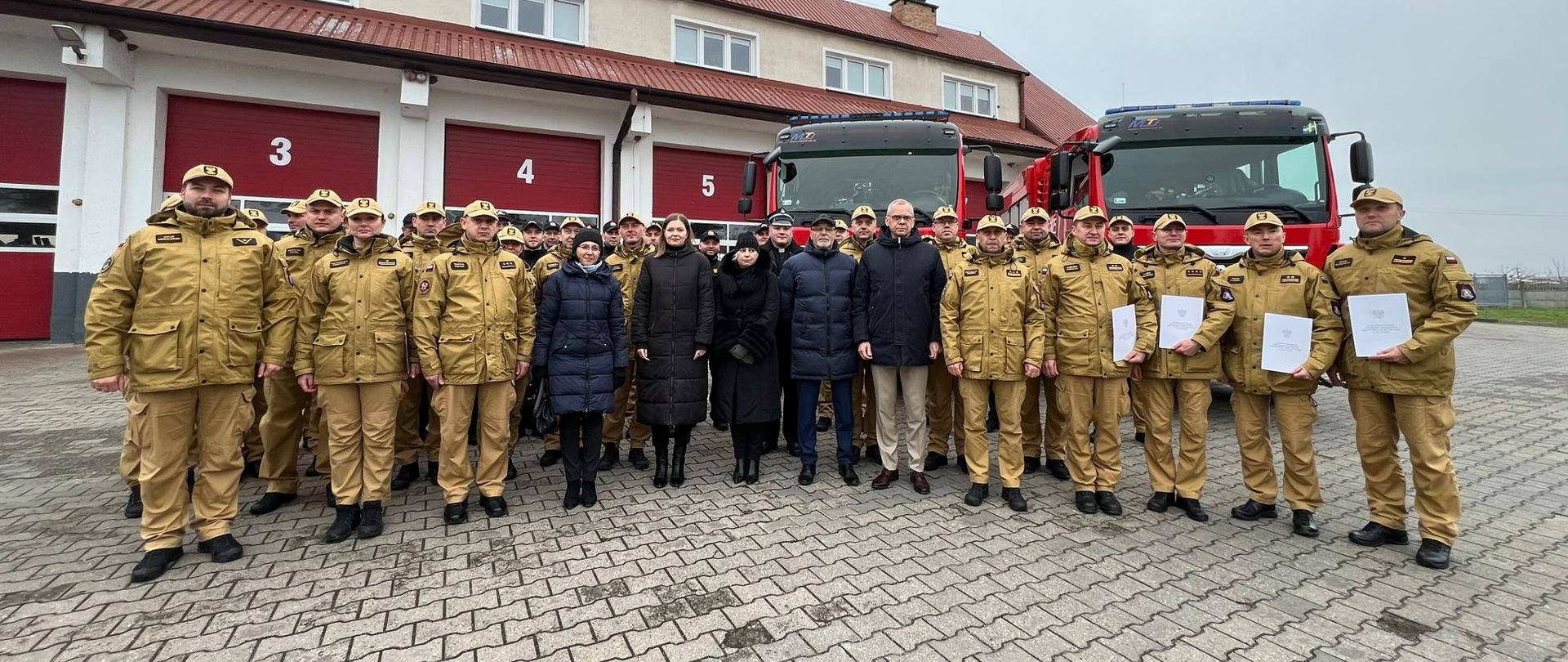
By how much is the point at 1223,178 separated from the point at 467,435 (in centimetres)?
705

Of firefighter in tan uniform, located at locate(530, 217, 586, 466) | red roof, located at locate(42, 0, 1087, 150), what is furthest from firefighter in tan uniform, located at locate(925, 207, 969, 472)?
red roof, located at locate(42, 0, 1087, 150)

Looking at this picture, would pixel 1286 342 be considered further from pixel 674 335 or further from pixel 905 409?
pixel 674 335

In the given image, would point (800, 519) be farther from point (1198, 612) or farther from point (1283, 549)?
point (1283, 549)

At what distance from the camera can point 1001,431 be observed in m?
4.14

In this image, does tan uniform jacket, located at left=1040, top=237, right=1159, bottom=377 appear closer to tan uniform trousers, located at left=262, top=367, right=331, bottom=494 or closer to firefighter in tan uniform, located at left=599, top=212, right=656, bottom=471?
firefighter in tan uniform, located at left=599, top=212, right=656, bottom=471

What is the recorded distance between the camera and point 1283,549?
3400 millimetres

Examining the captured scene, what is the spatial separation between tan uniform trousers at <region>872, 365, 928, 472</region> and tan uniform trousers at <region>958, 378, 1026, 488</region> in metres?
0.31

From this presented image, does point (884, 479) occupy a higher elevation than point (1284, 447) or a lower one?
lower

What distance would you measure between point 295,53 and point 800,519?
1150 centimetres

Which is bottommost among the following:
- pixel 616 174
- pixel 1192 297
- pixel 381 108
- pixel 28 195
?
pixel 1192 297

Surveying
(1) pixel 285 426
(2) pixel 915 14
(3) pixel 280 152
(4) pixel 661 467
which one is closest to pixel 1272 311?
(4) pixel 661 467

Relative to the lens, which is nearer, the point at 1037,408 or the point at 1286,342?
the point at 1286,342

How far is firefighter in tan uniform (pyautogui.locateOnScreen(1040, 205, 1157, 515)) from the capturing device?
3.99 meters

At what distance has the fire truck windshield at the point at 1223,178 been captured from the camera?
19.2ft
